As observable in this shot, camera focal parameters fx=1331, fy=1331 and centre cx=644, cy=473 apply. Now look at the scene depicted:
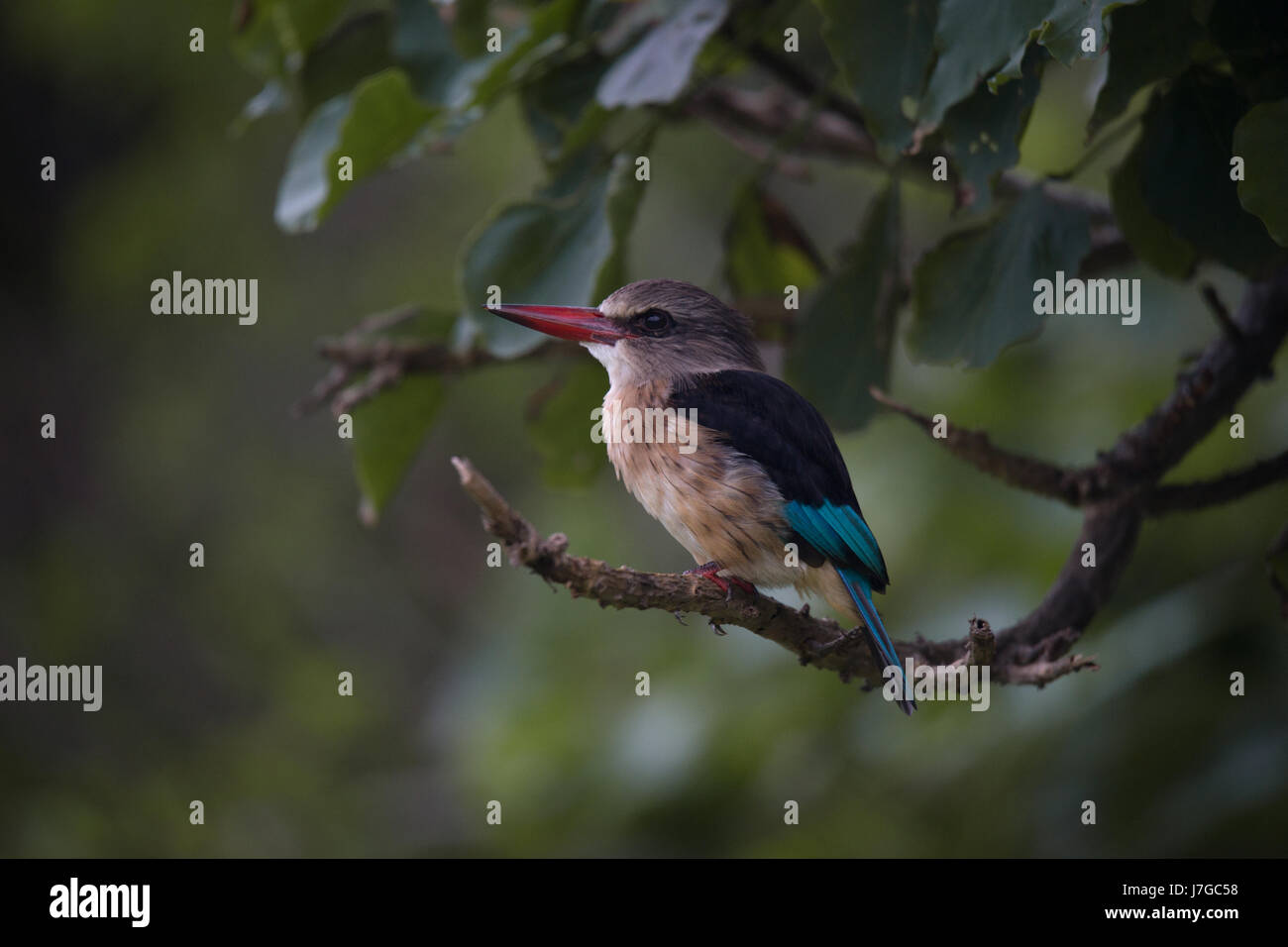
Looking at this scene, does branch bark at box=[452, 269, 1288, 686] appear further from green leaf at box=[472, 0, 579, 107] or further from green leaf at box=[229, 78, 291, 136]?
green leaf at box=[229, 78, 291, 136]

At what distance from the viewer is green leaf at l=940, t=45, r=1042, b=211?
2.38m

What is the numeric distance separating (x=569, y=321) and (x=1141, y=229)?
1.21 m

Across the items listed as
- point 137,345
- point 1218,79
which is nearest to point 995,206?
point 1218,79

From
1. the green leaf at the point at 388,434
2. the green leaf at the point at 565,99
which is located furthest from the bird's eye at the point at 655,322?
the green leaf at the point at 388,434

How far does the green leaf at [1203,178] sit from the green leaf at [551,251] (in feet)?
3.53

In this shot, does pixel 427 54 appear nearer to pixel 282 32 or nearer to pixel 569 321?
pixel 282 32

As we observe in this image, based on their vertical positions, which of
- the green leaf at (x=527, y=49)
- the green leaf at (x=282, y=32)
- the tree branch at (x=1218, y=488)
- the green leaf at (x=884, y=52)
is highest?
the green leaf at (x=282, y=32)

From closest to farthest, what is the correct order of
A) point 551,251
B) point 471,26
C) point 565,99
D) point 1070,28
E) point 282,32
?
point 1070,28
point 551,251
point 565,99
point 471,26
point 282,32

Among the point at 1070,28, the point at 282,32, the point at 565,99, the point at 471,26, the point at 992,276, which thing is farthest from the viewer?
the point at 282,32

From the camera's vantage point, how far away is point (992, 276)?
2670 mm

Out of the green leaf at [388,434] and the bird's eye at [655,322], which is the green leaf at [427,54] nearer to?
the bird's eye at [655,322]

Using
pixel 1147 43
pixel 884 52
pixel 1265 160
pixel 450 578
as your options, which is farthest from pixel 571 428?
pixel 450 578

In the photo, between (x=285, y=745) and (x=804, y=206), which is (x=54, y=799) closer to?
(x=285, y=745)

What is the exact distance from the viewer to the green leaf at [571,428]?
3723 millimetres
